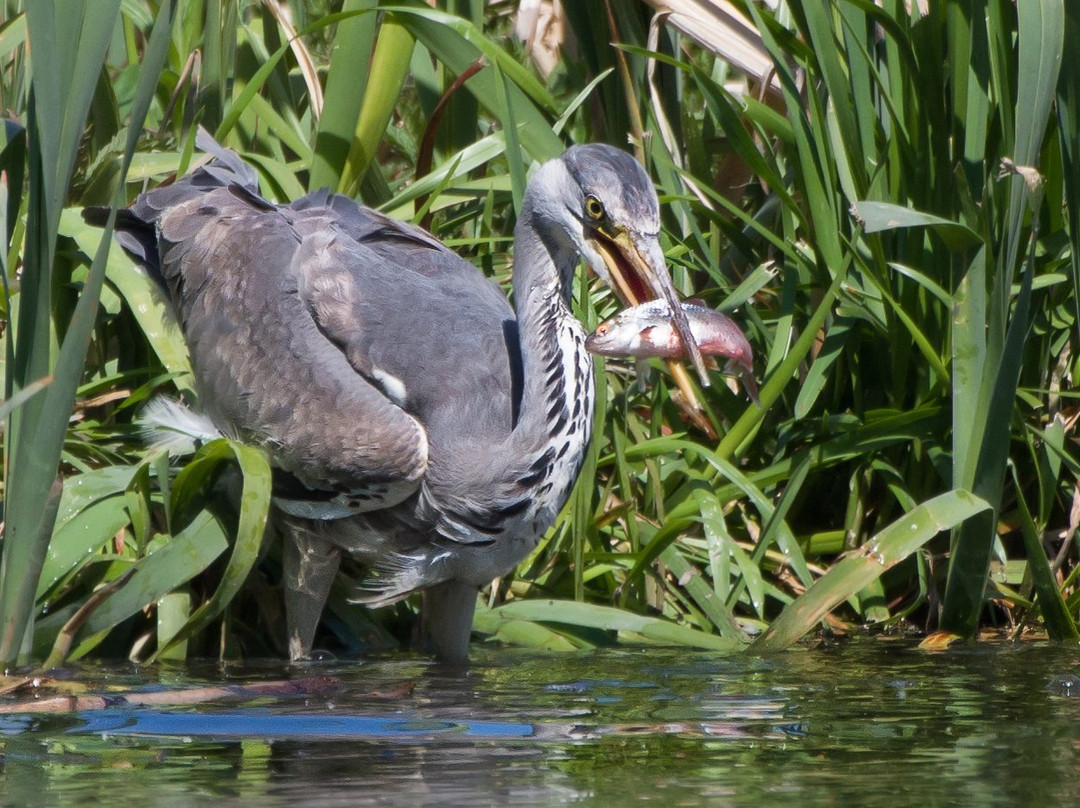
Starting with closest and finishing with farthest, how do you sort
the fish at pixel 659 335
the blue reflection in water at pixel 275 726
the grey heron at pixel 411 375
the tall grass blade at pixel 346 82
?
the blue reflection in water at pixel 275 726
the fish at pixel 659 335
the grey heron at pixel 411 375
the tall grass blade at pixel 346 82

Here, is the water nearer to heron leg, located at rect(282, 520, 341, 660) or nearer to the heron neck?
heron leg, located at rect(282, 520, 341, 660)

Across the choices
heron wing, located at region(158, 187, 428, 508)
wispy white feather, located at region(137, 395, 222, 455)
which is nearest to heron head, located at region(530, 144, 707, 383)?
heron wing, located at region(158, 187, 428, 508)

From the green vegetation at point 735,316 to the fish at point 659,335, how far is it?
1.59ft

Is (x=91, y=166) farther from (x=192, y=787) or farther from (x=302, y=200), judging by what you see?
(x=192, y=787)

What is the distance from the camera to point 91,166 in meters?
4.88

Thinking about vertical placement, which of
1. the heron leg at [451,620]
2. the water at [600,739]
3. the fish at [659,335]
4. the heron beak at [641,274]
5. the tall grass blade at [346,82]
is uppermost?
the tall grass blade at [346,82]

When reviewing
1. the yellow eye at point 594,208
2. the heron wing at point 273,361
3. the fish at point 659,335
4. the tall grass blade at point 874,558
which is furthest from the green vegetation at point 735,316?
the yellow eye at point 594,208

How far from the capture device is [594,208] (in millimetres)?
3854

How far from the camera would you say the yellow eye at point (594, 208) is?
3830 mm

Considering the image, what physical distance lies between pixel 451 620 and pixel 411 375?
67 cm

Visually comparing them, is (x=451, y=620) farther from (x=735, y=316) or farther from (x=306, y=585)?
(x=735, y=316)

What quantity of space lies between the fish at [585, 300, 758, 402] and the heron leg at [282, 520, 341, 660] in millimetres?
1004

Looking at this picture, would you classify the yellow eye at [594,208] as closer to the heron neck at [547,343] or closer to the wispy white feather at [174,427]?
the heron neck at [547,343]

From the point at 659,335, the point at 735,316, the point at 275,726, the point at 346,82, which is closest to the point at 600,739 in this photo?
the point at 275,726
